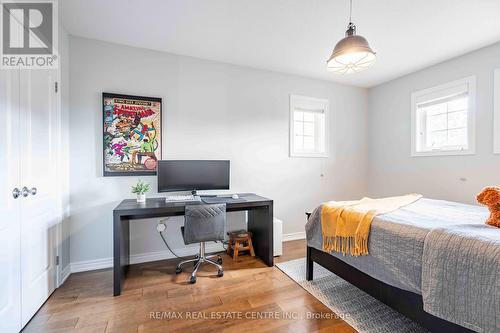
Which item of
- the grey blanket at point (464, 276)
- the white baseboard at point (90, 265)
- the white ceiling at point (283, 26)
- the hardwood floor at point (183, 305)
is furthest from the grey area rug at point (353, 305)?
the white ceiling at point (283, 26)

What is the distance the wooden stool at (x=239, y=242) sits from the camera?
288 centimetres

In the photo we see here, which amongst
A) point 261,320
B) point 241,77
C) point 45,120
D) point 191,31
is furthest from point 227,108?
point 261,320

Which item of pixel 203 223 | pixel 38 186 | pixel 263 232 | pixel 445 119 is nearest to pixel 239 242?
pixel 263 232

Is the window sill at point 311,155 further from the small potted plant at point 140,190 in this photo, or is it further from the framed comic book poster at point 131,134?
the small potted plant at point 140,190

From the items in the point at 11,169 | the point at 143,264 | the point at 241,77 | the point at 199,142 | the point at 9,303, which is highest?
the point at 241,77

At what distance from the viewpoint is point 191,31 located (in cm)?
244

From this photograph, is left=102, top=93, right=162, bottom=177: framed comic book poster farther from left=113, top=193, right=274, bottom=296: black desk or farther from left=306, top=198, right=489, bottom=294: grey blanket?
left=306, top=198, right=489, bottom=294: grey blanket

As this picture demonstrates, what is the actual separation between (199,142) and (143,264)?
1607 millimetres

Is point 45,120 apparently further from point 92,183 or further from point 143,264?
point 143,264

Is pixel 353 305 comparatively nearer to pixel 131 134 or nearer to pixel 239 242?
pixel 239 242

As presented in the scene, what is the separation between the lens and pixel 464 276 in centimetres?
117

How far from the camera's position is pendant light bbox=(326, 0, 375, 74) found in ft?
5.34

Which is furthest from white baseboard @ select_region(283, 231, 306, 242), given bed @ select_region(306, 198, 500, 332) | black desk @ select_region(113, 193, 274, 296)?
bed @ select_region(306, 198, 500, 332)

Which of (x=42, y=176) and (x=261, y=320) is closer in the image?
(x=261, y=320)
